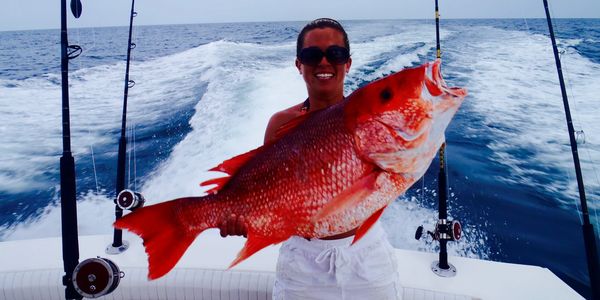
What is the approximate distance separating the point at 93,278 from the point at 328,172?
1.51 metres

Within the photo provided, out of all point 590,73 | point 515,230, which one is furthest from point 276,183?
point 590,73

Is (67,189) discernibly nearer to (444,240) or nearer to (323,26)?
(323,26)

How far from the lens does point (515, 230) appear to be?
4.96m

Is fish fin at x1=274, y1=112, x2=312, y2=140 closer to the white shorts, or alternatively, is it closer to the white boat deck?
the white shorts

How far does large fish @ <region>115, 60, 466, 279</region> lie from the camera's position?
1.42 m

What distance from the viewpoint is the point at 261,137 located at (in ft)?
22.6

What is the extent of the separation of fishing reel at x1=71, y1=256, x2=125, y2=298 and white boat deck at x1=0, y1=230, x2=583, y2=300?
68 centimetres

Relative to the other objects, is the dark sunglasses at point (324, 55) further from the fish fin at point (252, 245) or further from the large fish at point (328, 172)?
the fish fin at point (252, 245)

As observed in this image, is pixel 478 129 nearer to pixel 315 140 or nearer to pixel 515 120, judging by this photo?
pixel 515 120

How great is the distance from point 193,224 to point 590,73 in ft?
44.3

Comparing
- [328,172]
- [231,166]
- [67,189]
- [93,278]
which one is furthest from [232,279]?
[328,172]

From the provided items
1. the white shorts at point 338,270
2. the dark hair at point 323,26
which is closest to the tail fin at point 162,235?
the white shorts at point 338,270

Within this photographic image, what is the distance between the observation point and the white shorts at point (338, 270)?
1.96m

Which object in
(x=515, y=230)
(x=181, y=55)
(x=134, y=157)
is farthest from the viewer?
(x=181, y=55)
